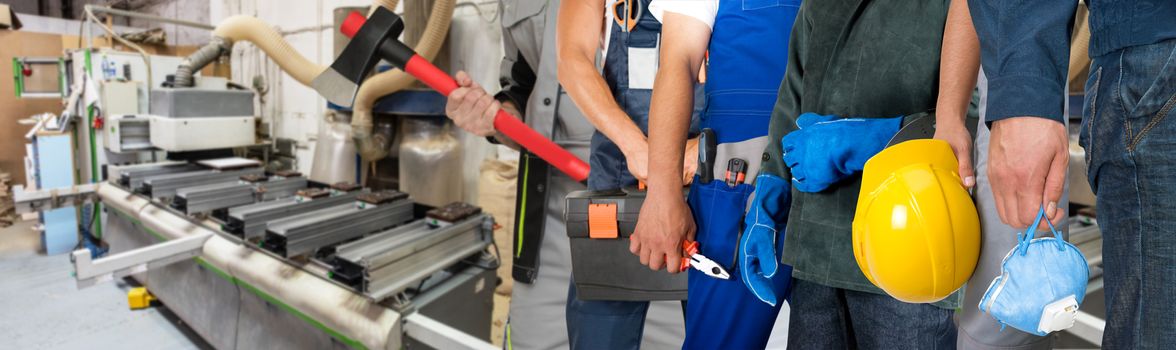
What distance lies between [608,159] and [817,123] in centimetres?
54

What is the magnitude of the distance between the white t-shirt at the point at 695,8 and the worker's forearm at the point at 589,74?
0.62ft

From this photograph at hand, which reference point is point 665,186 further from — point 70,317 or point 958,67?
point 70,317

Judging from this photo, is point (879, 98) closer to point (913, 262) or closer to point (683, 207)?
point (913, 262)

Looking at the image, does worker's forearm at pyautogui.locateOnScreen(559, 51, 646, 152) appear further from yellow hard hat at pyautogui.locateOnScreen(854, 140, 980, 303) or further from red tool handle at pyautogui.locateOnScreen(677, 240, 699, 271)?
yellow hard hat at pyautogui.locateOnScreen(854, 140, 980, 303)

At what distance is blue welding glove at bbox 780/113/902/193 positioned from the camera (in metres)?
0.72

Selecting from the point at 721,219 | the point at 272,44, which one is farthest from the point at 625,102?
the point at 272,44

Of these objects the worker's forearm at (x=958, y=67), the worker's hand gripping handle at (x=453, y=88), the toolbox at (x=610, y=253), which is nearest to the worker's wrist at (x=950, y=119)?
the worker's forearm at (x=958, y=67)

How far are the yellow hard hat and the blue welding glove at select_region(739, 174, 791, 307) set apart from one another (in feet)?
0.74

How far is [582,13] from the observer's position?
3.82 ft

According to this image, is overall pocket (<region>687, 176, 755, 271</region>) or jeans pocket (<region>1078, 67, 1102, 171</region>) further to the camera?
overall pocket (<region>687, 176, 755, 271</region>)

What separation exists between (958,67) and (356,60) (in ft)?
3.80

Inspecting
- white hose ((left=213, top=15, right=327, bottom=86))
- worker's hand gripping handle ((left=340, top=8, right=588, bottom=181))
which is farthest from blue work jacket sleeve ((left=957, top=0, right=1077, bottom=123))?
white hose ((left=213, top=15, right=327, bottom=86))

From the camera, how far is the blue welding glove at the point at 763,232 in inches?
34.8

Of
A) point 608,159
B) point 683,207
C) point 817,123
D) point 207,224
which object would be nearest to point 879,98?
point 817,123
